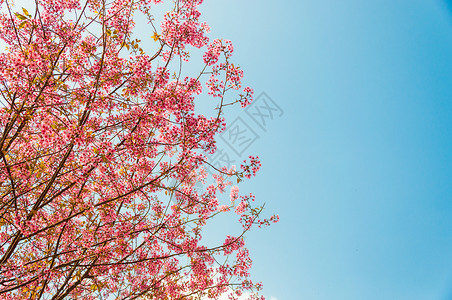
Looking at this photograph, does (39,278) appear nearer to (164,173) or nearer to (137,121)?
(164,173)

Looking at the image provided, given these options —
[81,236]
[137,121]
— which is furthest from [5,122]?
[81,236]

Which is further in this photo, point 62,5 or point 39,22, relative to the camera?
Result: point 62,5

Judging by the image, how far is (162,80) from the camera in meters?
5.54

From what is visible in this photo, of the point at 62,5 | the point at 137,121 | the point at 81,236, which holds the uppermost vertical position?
the point at 62,5

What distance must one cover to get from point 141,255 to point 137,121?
127 inches

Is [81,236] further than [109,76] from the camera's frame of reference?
Yes

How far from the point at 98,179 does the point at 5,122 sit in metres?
1.98

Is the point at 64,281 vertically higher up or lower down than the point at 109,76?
lower down

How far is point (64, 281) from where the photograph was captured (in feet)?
18.0

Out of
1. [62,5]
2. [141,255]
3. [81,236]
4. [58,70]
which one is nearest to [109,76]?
[58,70]

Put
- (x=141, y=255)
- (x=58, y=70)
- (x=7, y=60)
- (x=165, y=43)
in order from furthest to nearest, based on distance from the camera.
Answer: (x=141, y=255) → (x=165, y=43) → (x=58, y=70) → (x=7, y=60)

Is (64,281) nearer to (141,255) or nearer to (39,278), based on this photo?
(39,278)

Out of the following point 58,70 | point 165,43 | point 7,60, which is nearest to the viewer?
point 7,60

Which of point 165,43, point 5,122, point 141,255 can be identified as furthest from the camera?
point 141,255
